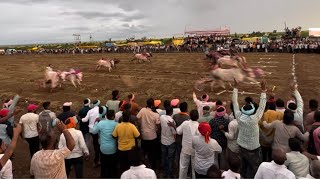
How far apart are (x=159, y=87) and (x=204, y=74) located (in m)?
5.75

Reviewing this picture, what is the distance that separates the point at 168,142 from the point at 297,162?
10.9 feet

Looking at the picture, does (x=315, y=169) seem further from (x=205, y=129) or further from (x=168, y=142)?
(x=168, y=142)

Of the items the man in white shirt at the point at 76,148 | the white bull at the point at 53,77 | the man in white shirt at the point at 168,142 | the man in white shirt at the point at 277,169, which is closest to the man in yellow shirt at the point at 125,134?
the man in white shirt at the point at 76,148

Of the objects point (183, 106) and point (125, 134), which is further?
point (183, 106)

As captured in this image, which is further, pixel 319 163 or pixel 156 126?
pixel 156 126

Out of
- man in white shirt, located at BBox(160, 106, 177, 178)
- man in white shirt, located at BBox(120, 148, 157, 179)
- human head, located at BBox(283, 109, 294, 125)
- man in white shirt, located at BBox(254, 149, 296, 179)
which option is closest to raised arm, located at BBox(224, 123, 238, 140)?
human head, located at BBox(283, 109, 294, 125)

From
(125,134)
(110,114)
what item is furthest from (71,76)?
(125,134)

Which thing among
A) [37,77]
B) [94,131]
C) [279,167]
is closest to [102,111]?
[94,131]

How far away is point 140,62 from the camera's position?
35.5 m

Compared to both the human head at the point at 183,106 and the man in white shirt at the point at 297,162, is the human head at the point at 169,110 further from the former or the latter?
the man in white shirt at the point at 297,162

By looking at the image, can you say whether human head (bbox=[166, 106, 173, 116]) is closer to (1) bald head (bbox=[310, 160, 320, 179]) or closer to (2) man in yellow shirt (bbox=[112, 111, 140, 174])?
(2) man in yellow shirt (bbox=[112, 111, 140, 174])

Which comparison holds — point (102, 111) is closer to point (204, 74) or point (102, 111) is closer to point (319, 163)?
point (319, 163)

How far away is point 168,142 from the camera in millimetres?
8117

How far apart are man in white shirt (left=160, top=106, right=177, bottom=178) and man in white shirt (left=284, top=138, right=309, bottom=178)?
2.98 meters
